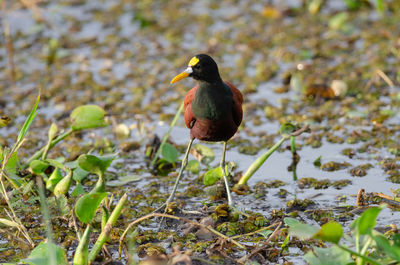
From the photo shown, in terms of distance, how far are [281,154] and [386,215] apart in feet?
4.02

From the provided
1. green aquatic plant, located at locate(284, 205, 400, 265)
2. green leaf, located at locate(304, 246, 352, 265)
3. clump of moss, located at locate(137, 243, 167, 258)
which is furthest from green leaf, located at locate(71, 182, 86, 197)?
green leaf, located at locate(304, 246, 352, 265)

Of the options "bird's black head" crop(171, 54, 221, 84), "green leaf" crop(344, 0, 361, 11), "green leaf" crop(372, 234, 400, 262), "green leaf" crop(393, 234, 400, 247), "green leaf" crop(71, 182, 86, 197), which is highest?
"bird's black head" crop(171, 54, 221, 84)

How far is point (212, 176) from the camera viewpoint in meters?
3.76

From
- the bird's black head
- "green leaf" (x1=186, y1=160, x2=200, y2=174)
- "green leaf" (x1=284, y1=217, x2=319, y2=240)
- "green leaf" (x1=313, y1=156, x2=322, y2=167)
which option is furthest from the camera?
"green leaf" (x1=313, y1=156, x2=322, y2=167)

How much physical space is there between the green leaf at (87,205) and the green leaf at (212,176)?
3.39ft

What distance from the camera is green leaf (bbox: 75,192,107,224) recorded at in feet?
9.29

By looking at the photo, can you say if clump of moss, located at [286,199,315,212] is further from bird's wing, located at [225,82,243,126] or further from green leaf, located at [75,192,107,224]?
green leaf, located at [75,192,107,224]

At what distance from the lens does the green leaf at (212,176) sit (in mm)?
3738

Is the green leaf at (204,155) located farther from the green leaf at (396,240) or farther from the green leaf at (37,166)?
the green leaf at (396,240)

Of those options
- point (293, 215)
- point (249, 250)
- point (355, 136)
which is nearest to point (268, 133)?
point (355, 136)

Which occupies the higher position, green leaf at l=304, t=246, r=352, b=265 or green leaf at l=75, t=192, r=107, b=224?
green leaf at l=75, t=192, r=107, b=224

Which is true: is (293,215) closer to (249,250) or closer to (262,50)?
(249,250)

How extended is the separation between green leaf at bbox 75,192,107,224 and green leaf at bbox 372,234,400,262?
1246mm

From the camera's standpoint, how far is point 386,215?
3.40 m
